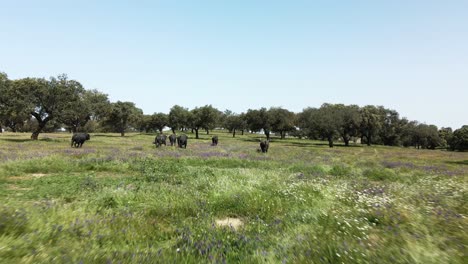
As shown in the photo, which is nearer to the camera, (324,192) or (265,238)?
(265,238)

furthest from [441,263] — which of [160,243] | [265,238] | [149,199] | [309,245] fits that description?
[149,199]

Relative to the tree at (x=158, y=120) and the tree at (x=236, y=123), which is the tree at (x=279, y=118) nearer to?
the tree at (x=236, y=123)

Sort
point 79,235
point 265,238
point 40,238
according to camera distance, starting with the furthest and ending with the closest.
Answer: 1. point 265,238
2. point 79,235
3. point 40,238

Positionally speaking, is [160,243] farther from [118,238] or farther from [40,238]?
[40,238]

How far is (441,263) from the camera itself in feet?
13.3

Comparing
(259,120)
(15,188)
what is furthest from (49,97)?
(259,120)

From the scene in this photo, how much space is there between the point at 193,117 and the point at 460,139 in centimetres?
9912

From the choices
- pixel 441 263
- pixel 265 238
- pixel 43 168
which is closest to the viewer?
pixel 441 263

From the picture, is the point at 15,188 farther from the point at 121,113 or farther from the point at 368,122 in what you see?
the point at 368,122

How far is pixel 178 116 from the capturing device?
101438mm

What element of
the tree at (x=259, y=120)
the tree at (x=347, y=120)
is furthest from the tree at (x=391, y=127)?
the tree at (x=259, y=120)

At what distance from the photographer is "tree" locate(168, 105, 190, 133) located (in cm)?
9969

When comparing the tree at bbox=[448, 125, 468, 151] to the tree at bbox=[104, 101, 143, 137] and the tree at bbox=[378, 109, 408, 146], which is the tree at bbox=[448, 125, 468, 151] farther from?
the tree at bbox=[104, 101, 143, 137]

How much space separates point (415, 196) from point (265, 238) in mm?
6194
